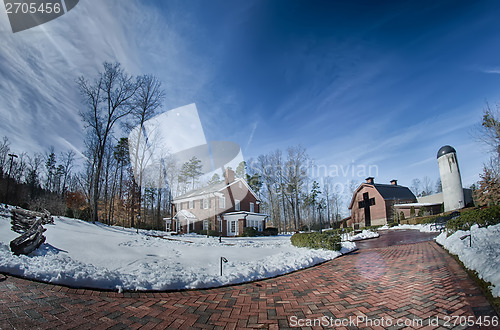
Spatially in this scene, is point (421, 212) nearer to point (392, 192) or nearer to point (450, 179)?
point (450, 179)

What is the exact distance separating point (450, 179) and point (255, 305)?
27605mm

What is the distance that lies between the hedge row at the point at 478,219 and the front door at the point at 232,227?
16909 millimetres

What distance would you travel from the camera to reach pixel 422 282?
3.99 m

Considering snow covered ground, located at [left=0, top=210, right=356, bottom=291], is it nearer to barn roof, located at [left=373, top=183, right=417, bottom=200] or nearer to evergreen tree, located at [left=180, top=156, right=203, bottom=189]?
evergreen tree, located at [left=180, top=156, right=203, bottom=189]

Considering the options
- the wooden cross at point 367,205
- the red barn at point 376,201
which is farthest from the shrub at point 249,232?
the wooden cross at point 367,205

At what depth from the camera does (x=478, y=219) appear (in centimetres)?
738

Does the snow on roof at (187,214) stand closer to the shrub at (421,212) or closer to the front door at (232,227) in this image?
the front door at (232,227)

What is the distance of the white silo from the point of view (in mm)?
20703

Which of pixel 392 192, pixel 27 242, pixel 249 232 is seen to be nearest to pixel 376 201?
pixel 392 192

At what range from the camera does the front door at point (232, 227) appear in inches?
849

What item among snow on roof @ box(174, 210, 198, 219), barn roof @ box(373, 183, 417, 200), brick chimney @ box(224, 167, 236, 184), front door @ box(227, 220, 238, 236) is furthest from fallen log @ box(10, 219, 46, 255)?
barn roof @ box(373, 183, 417, 200)

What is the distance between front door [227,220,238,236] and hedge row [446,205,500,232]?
666 inches

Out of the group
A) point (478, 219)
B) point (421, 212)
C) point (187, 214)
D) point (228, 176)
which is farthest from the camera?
point (228, 176)

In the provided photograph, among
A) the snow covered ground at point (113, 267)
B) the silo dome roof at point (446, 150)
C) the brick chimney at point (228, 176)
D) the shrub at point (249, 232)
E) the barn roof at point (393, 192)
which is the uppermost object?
the silo dome roof at point (446, 150)
